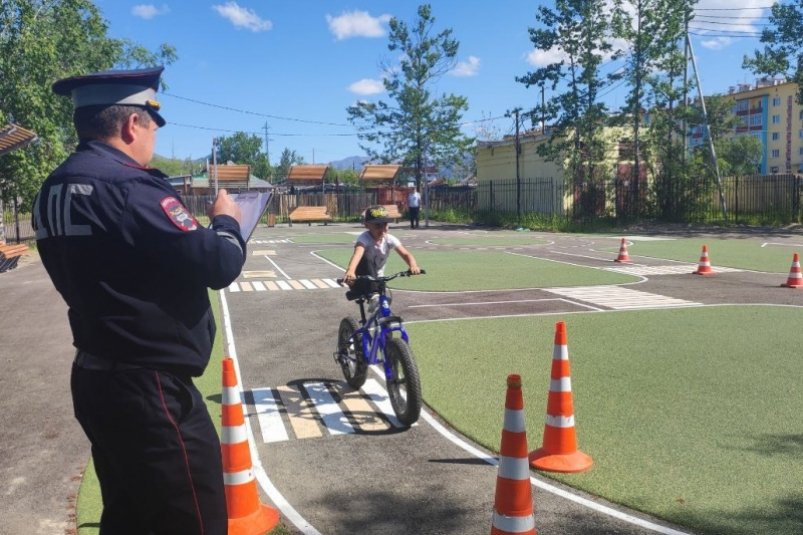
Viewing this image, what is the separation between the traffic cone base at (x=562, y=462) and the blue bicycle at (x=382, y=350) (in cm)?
112

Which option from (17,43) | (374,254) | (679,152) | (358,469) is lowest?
(358,469)

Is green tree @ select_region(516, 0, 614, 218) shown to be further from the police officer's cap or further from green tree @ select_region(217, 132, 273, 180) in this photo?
green tree @ select_region(217, 132, 273, 180)

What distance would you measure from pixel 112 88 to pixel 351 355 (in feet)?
15.5

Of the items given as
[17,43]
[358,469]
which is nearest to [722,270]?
[358,469]

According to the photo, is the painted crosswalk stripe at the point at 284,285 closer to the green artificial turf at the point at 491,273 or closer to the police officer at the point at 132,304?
the green artificial turf at the point at 491,273

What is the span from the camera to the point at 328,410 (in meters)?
6.29

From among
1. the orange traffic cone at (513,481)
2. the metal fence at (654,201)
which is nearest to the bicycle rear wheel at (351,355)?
the orange traffic cone at (513,481)

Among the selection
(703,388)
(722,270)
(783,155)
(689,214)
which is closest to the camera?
(703,388)

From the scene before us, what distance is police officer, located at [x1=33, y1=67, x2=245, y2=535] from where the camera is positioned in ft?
7.26

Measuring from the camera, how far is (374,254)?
6.82m

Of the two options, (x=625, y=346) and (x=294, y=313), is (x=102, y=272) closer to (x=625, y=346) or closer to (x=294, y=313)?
(x=625, y=346)

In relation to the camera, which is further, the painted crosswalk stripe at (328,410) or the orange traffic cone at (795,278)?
the orange traffic cone at (795,278)

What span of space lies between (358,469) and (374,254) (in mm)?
2467

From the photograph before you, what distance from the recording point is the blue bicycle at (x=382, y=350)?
18.6 ft
